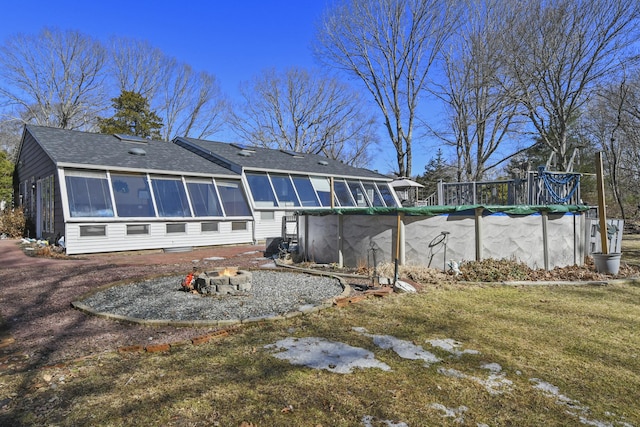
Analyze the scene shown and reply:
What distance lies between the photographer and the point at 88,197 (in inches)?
409

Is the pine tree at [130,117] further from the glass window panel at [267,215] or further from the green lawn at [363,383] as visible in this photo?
the green lawn at [363,383]

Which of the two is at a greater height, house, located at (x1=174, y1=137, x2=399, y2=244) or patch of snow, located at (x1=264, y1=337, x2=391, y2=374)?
house, located at (x1=174, y1=137, x2=399, y2=244)

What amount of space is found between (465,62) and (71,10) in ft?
63.1

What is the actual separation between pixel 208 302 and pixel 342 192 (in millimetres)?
12152

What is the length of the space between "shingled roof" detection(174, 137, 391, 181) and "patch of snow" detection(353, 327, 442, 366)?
11294 mm

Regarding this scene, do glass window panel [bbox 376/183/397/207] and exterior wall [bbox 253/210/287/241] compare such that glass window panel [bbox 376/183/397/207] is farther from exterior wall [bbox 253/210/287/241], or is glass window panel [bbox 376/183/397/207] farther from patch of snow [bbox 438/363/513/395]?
patch of snow [bbox 438/363/513/395]

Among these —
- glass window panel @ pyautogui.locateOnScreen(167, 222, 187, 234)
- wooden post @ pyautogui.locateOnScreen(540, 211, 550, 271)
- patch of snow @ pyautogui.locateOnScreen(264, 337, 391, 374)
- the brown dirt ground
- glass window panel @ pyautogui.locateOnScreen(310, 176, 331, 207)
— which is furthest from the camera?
glass window panel @ pyautogui.locateOnScreen(310, 176, 331, 207)

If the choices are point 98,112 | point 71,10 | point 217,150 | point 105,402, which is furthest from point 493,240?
point 98,112

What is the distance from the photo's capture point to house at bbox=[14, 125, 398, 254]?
34.0 ft

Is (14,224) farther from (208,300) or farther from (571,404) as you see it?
(571,404)

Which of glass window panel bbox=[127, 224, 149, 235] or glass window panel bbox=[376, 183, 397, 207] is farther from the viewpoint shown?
glass window panel bbox=[376, 183, 397, 207]

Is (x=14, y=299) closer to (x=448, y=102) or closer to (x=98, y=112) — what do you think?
(x=448, y=102)

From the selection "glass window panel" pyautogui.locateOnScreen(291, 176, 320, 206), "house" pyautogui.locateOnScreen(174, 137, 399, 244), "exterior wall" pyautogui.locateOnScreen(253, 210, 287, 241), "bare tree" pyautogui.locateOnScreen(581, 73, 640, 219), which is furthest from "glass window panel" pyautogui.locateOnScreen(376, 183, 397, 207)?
"bare tree" pyautogui.locateOnScreen(581, 73, 640, 219)

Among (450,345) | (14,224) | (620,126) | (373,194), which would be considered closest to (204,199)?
(14,224)
